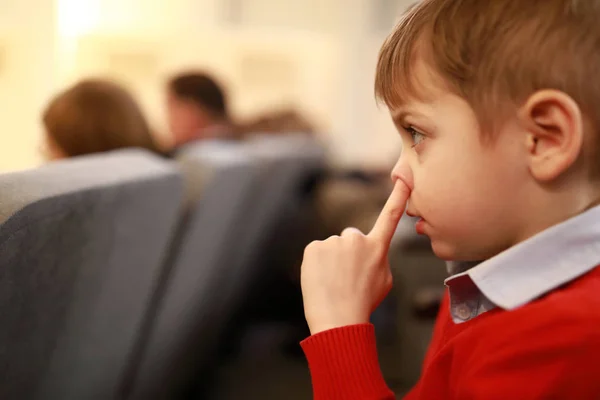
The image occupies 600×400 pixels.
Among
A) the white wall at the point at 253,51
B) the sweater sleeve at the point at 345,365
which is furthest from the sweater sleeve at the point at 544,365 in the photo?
the white wall at the point at 253,51

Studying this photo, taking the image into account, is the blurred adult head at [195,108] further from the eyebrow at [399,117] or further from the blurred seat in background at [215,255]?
the eyebrow at [399,117]

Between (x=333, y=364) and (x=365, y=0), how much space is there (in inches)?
183

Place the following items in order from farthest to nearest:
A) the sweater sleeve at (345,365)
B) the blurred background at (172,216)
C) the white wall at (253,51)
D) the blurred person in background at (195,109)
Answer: the white wall at (253,51)
the blurred person in background at (195,109)
the blurred background at (172,216)
the sweater sleeve at (345,365)

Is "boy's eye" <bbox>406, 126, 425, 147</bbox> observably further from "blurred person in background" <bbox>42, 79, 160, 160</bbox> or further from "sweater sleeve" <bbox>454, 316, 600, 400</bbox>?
"blurred person in background" <bbox>42, 79, 160, 160</bbox>

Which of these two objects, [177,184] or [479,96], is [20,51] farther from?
[479,96]

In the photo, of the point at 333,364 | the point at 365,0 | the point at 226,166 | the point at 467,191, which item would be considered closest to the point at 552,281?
the point at 467,191

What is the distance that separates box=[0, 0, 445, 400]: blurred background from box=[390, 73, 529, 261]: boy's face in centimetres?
41

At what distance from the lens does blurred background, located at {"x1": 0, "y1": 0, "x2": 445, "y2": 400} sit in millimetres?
887

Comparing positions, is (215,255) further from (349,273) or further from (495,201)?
(495,201)

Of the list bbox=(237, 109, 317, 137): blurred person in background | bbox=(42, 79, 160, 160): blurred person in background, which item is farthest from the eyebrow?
bbox=(237, 109, 317, 137): blurred person in background

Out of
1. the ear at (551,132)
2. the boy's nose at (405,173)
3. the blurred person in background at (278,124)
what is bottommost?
the blurred person in background at (278,124)

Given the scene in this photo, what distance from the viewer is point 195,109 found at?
9.81 ft

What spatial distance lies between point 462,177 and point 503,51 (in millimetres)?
116

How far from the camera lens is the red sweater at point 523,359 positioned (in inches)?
21.2
